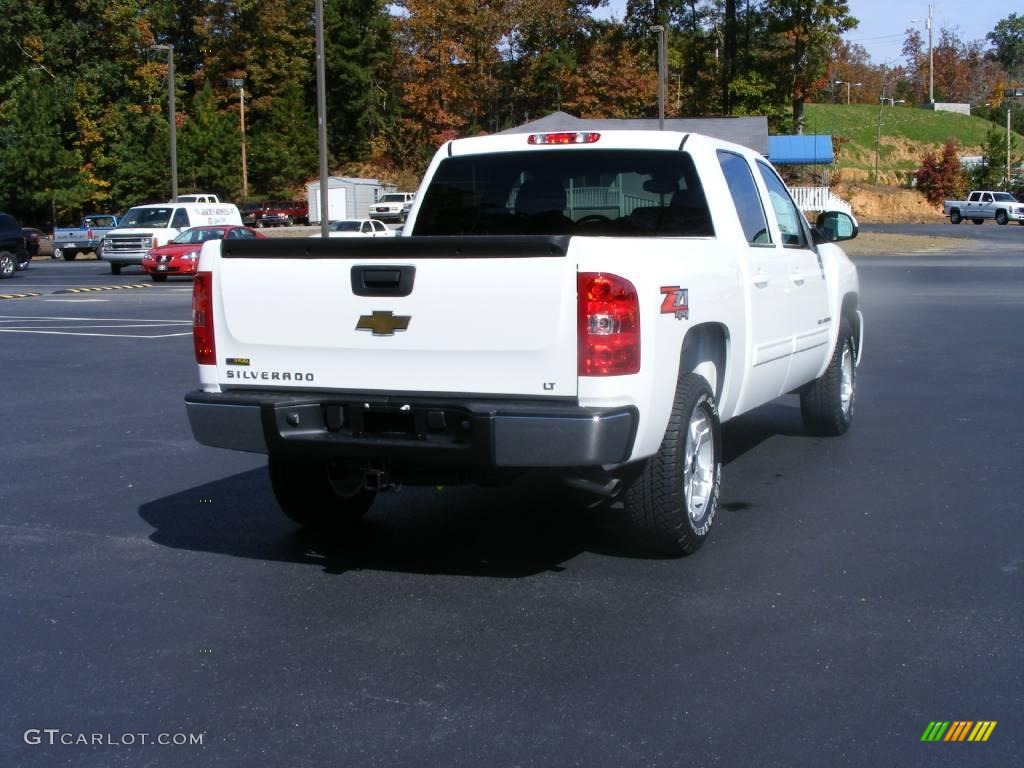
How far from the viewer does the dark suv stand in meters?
33.2

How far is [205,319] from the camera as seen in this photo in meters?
6.02

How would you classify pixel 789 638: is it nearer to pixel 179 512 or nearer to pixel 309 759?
pixel 309 759

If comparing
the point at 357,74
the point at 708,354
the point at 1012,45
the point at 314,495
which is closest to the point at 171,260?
the point at 314,495

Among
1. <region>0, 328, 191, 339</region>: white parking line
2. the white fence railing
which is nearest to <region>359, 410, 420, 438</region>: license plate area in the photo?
<region>0, 328, 191, 339</region>: white parking line

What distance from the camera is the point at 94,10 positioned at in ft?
243

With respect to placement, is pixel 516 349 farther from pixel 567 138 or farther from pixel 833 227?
pixel 833 227

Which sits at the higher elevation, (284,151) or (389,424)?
(284,151)

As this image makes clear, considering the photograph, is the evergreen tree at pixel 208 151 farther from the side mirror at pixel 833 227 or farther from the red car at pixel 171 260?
the side mirror at pixel 833 227

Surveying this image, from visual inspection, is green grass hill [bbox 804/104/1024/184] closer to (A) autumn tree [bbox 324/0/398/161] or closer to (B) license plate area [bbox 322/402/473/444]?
(A) autumn tree [bbox 324/0/398/161]

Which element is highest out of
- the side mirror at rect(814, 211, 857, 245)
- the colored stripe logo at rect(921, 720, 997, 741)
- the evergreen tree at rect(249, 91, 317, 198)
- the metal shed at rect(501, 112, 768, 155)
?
the evergreen tree at rect(249, 91, 317, 198)

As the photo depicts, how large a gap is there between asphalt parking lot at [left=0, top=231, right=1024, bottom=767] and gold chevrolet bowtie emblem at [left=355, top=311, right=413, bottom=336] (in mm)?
1161

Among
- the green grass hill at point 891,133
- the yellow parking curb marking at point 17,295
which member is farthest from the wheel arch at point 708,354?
the green grass hill at point 891,133

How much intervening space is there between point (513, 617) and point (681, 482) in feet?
3.52

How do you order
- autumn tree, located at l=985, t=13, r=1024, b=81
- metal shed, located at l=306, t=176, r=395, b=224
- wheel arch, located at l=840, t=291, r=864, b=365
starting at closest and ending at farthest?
1. wheel arch, located at l=840, t=291, r=864, b=365
2. metal shed, located at l=306, t=176, r=395, b=224
3. autumn tree, located at l=985, t=13, r=1024, b=81
